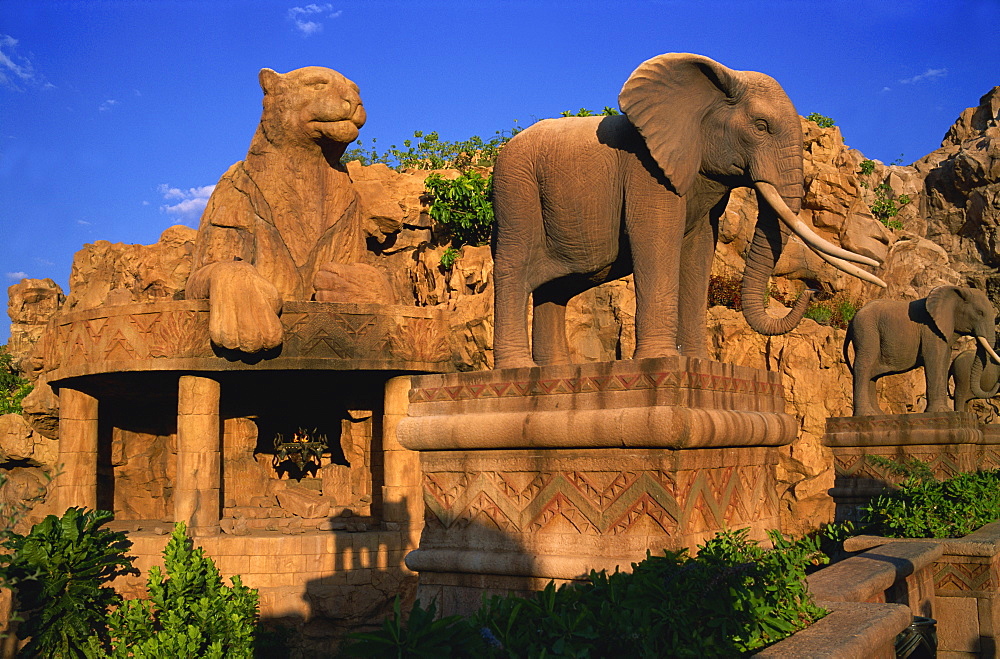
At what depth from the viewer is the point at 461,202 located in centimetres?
2350

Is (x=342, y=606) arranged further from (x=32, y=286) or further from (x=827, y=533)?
(x=32, y=286)

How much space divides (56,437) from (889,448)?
17667mm

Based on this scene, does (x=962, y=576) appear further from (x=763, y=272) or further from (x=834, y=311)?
(x=834, y=311)

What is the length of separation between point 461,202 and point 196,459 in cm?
1206

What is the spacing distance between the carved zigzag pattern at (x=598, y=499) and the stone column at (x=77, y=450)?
1239 centimetres

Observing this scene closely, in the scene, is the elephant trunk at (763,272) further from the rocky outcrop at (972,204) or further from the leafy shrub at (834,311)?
the rocky outcrop at (972,204)

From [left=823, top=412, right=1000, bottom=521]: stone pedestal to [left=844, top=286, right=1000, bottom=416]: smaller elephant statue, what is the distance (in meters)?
0.67

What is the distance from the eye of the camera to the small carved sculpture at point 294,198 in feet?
46.0

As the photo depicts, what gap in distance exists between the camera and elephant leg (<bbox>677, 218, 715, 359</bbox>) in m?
5.02

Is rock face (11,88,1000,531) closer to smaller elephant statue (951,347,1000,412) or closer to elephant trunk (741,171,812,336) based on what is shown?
smaller elephant statue (951,347,1000,412)

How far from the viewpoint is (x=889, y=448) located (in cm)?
1007

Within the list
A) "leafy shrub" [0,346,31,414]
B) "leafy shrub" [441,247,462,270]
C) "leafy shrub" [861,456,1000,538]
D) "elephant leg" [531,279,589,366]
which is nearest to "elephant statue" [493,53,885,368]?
"elephant leg" [531,279,589,366]

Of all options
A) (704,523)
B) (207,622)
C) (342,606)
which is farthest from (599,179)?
(342,606)

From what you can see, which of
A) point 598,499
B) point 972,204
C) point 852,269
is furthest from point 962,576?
point 972,204
